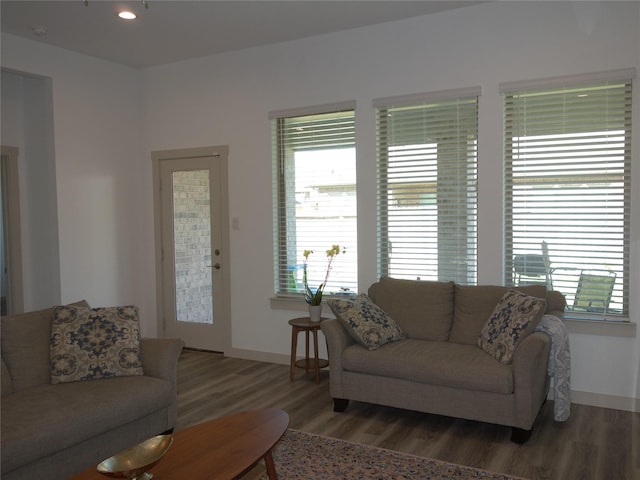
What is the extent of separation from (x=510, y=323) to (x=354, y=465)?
4.42ft

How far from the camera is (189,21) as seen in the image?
4.60 metres

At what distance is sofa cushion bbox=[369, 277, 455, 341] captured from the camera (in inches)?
161

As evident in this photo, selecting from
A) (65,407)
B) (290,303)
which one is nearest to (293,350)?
(290,303)

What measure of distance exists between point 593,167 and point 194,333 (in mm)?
4198

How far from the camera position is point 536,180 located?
13.6 ft

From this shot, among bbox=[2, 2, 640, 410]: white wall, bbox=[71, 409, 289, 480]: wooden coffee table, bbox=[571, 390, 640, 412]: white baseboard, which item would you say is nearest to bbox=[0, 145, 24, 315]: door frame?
bbox=[2, 2, 640, 410]: white wall

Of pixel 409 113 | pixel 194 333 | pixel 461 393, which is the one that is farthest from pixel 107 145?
pixel 461 393

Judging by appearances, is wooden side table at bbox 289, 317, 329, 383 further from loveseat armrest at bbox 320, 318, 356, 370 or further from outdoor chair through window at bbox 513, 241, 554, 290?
outdoor chair through window at bbox 513, 241, 554, 290

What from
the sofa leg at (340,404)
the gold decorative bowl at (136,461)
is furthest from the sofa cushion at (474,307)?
the gold decorative bowl at (136,461)

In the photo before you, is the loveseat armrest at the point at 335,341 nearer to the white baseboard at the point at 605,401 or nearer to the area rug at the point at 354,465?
the area rug at the point at 354,465

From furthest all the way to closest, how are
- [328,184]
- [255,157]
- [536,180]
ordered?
1. [255,157]
2. [328,184]
3. [536,180]

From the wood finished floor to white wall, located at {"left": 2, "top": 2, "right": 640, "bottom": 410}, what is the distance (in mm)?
596

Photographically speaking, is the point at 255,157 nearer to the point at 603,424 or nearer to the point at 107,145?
the point at 107,145

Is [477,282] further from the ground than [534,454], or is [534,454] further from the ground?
[477,282]
